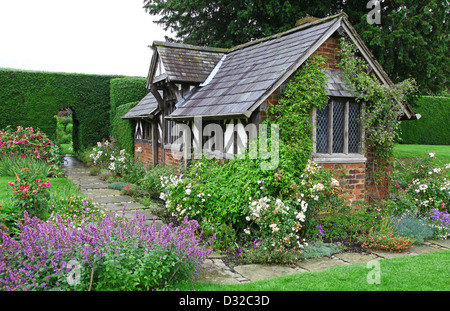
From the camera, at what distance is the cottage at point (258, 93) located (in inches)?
315

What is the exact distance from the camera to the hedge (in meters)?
18.3

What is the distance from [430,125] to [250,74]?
2034cm

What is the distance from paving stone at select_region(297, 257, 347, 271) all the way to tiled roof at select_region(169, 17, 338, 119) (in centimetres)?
305

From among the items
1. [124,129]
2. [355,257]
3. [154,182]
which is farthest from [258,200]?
[124,129]

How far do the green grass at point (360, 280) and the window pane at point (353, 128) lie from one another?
11.1 ft

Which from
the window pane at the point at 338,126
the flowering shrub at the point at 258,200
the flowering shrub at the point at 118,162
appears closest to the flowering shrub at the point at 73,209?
the flowering shrub at the point at 258,200

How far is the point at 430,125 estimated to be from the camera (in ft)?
81.5

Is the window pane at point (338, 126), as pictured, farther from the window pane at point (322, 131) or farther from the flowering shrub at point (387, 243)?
the flowering shrub at point (387, 243)

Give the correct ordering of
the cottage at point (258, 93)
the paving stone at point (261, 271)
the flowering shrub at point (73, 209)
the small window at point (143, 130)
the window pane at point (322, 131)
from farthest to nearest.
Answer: the small window at point (143, 130) < the window pane at point (322, 131) < the cottage at point (258, 93) < the flowering shrub at point (73, 209) < the paving stone at point (261, 271)

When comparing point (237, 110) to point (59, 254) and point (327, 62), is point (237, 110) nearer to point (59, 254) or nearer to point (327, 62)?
point (327, 62)

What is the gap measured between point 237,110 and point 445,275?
4572 mm

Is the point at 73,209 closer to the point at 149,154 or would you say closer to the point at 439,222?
the point at 439,222

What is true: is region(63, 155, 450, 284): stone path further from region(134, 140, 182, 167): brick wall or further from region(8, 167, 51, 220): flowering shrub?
region(134, 140, 182, 167): brick wall
